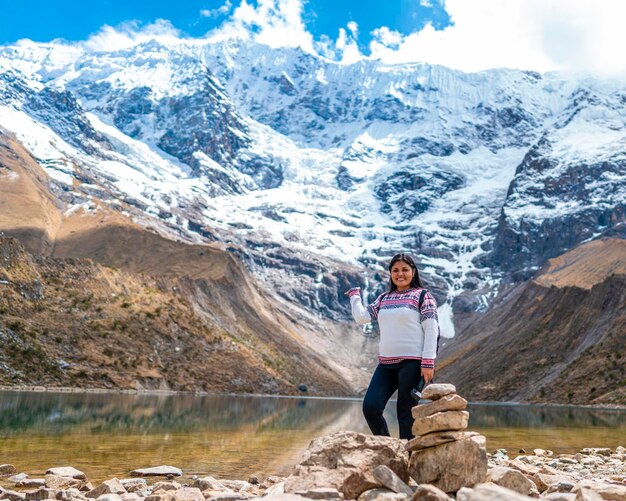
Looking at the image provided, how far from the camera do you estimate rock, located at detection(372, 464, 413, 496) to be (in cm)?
1007

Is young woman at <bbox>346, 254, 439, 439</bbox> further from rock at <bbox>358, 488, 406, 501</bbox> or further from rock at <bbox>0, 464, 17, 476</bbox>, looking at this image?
rock at <bbox>0, 464, 17, 476</bbox>

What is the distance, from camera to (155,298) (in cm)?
12712

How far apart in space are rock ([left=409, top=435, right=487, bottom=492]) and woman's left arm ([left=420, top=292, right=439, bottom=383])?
4.83 ft

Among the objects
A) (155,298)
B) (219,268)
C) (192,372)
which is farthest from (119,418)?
(219,268)

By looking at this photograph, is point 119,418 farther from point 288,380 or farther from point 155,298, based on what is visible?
point 288,380

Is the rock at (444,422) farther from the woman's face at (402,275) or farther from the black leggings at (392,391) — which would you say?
the woman's face at (402,275)

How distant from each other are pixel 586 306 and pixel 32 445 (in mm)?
121919

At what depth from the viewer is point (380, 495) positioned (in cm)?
961

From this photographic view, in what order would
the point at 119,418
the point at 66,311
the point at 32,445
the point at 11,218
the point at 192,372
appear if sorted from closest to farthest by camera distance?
1. the point at 32,445
2. the point at 119,418
3. the point at 66,311
4. the point at 192,372
5. the point at 11,218

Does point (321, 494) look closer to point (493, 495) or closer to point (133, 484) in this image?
point (493, 495)

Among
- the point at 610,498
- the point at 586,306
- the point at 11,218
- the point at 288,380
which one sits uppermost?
the point at 11,218

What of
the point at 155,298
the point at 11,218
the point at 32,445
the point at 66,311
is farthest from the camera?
the point at 11,218

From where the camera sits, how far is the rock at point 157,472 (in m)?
17.2

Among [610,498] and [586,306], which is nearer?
[610,498]
